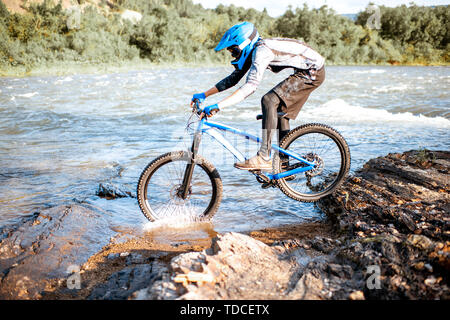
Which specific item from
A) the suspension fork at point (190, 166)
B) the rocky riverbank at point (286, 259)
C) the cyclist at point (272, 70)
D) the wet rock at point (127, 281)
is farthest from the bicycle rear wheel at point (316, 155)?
the wet rock at point (127, 281)

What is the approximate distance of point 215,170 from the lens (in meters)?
4.37

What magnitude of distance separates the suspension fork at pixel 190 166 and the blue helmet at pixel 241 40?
2.97ft

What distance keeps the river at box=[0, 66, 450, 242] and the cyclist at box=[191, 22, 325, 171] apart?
3.99ft

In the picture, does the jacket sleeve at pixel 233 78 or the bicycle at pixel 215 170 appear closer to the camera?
the bicycle at pixel 215 170

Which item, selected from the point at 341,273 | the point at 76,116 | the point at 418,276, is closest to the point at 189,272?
the point at 341,273

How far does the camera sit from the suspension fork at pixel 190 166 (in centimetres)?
418

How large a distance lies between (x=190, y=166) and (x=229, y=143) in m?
0.57

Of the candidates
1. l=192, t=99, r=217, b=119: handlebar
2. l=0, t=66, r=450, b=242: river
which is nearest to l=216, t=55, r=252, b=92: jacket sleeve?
l=192, t=99, r=217, b=119: handlebar

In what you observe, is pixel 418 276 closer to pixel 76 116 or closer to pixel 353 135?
pixel 353 135

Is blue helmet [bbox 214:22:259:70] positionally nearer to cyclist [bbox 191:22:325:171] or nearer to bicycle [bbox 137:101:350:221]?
cyclist [bbox 191:22:325:171]

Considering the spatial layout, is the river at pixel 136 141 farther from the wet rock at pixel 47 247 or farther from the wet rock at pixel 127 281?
the wet rock at pixel 127 281

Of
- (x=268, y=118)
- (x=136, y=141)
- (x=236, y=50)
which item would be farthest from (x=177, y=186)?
(x=136, y=141)

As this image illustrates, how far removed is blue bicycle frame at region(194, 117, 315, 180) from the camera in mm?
4162
